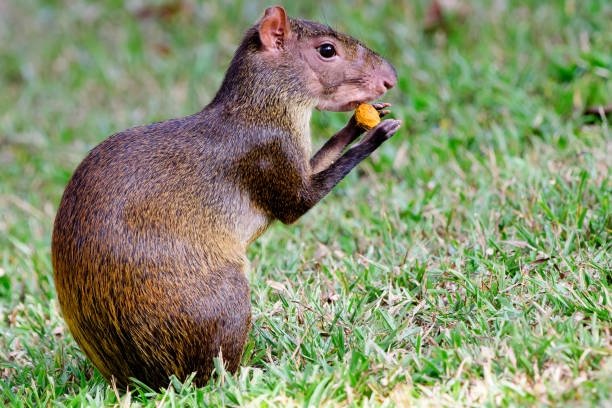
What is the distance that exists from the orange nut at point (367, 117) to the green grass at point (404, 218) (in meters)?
0.72

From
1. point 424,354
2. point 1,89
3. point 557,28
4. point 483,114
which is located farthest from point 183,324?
point 1,89

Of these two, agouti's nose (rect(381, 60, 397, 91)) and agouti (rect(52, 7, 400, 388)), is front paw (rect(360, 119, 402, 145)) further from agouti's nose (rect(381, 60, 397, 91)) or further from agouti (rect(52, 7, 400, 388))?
agouti's nose (rect(381, 60, 397, 91))

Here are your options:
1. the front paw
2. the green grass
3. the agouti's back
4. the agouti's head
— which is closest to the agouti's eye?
the agouti's head

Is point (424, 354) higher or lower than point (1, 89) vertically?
lower

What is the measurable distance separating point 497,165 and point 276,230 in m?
1.43

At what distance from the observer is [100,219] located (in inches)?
121

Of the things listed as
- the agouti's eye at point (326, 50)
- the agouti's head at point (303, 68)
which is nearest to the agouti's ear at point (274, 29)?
the agouti's head at point (303, 68)

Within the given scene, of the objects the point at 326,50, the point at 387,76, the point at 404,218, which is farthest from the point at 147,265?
the point at 404,218

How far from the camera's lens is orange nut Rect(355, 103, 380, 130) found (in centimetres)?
369

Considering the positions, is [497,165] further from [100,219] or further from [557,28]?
[100,219]

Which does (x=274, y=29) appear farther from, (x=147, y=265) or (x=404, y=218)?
(x=404, y=218)

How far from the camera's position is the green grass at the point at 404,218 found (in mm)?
2879

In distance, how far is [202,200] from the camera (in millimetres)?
3277

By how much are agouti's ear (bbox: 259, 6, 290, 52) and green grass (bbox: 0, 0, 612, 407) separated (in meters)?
1.15
